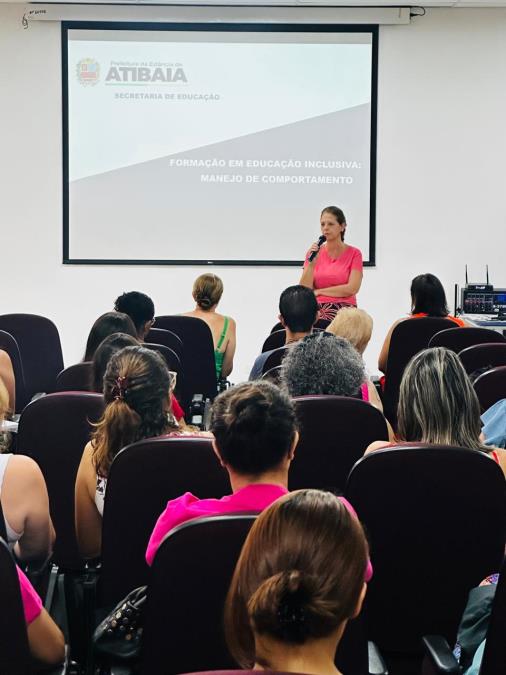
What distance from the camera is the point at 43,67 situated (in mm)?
7797

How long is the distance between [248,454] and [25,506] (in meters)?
0.68

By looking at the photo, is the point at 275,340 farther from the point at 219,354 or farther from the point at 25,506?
the point at 25,506

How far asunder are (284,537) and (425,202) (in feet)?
23.1

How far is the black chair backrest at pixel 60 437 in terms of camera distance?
3.06 meters

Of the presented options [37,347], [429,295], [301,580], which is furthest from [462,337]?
[301,580]

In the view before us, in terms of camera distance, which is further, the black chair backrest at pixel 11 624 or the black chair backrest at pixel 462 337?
the black chair backrest at pixel 462 337

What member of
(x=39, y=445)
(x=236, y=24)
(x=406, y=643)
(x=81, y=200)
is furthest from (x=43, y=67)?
(x=406, y=643)

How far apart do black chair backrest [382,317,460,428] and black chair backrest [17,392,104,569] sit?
7.91 ft

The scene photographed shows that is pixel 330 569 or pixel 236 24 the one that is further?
pixel 236 24

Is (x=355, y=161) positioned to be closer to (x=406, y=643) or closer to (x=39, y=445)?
(x=39, y=445)

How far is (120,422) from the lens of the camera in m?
2.63

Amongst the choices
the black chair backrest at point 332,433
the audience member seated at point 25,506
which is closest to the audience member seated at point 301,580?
the audience member seated at point 25,506

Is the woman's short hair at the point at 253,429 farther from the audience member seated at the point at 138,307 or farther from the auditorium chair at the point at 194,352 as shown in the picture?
the auditorium chair at the point at 194,352

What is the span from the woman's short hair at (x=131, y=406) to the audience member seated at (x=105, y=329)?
1.28 meters
